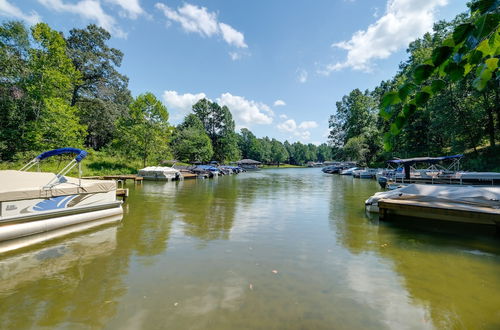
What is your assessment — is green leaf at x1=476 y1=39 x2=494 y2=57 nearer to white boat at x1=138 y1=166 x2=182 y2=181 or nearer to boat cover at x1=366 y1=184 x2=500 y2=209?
boat cover at x1=366 y1=184 x2=500 y2=209

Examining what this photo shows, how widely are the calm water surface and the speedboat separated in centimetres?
100

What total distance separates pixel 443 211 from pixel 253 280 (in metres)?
8.04

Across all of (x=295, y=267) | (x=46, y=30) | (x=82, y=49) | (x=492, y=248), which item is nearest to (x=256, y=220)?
(x=295, y=267)

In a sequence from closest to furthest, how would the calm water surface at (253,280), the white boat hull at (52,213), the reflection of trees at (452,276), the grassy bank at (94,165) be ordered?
the calm water surface at (253,280) < the reflection of trees at (452,276) < the white boat hull at (52,213) < the grassy bank at (94,165)

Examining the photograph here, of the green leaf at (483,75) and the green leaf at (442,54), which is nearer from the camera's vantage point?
the green leaf at (442,54)

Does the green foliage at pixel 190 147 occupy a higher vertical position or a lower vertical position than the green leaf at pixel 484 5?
higher

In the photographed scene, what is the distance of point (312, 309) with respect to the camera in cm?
439

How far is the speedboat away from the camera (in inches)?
302

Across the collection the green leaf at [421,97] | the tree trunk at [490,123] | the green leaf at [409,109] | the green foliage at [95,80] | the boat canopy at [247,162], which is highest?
the green foliage at [95,80]

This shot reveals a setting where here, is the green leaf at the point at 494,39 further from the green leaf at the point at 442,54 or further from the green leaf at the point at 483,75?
the green leaf at the point at 442,54

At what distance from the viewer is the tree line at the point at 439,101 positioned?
1.47 metres

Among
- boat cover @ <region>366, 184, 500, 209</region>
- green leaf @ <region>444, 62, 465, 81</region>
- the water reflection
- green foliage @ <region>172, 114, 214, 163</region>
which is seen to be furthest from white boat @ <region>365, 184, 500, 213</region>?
green foliage @ <region>172, 114, 214, 163</region>

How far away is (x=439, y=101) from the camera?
30.6 meters

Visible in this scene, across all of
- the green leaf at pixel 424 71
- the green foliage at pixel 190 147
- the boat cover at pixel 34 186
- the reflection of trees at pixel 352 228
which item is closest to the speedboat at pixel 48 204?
the boat cover at pixel 34 186
